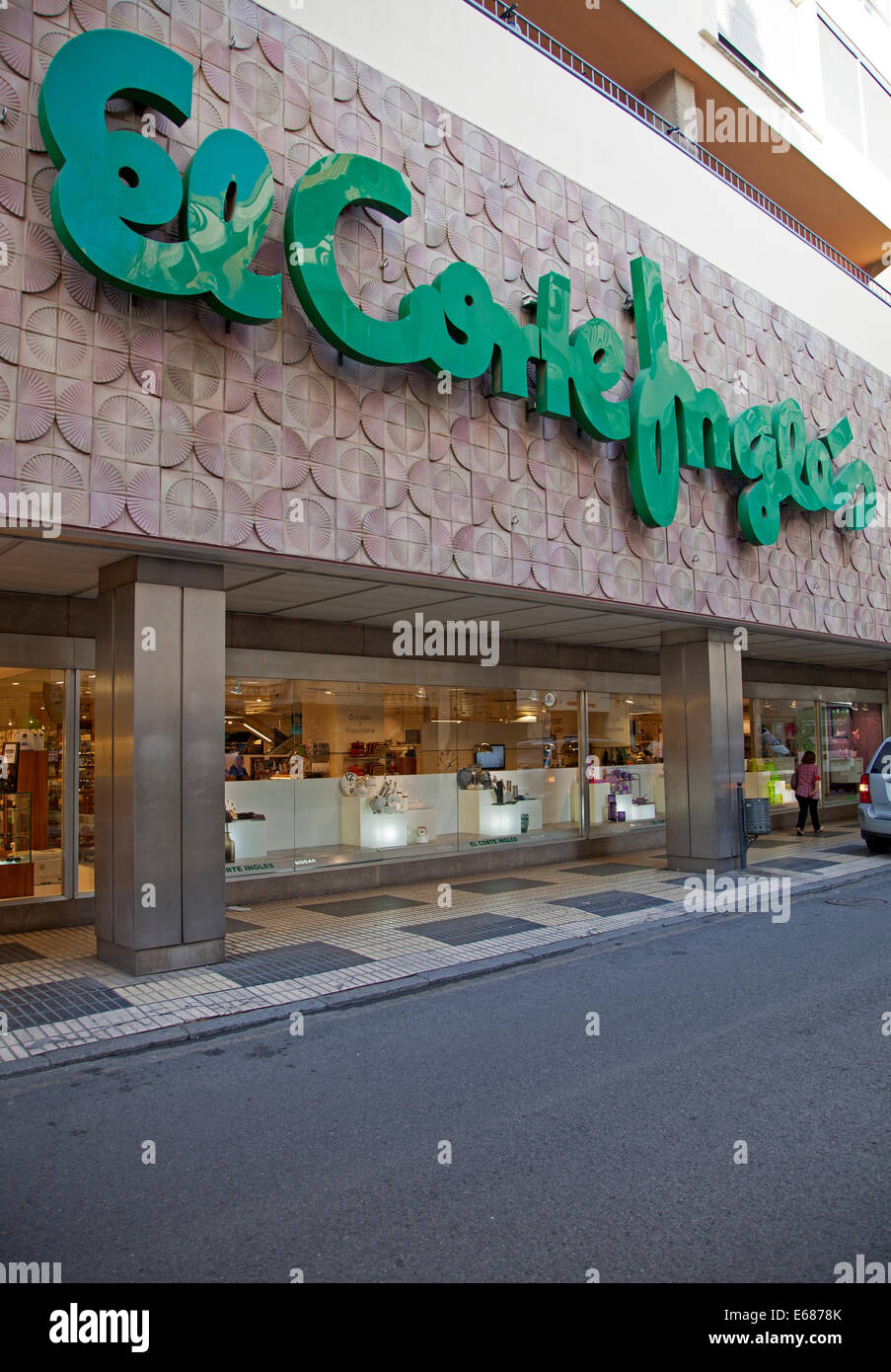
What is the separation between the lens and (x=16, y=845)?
10.1 m

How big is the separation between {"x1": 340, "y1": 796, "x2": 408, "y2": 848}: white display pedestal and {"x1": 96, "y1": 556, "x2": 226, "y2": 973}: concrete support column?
4511 mm

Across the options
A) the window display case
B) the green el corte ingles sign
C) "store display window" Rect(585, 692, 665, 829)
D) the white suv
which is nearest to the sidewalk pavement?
the window display case

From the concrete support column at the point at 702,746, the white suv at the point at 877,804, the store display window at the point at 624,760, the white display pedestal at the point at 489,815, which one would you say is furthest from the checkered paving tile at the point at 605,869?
the white suv at the point at 877,804

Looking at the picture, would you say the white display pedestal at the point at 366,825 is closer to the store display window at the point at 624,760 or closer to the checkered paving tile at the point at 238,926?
the checkered paving tile at the point at 238,926

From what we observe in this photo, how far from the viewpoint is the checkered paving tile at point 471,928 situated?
9414 millimetres

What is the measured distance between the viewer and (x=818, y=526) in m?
15.7

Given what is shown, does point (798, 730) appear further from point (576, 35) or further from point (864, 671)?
point (576, 35)

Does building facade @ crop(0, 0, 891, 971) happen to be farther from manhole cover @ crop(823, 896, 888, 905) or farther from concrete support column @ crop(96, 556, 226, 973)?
manhole cover @ crop(823, 896, 888, 905)

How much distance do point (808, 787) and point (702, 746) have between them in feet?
20.9

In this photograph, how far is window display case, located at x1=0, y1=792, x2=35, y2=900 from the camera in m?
10.0

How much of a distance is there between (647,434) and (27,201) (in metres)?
7.33

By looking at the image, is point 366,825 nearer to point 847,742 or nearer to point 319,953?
point 319,953

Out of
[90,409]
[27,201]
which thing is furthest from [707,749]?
[27,201]

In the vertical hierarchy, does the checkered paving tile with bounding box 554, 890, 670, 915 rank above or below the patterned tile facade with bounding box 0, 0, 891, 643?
below
